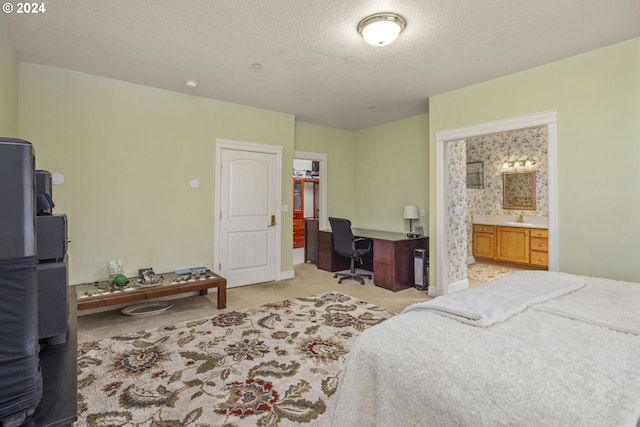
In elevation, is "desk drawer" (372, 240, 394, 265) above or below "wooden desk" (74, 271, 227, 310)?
above

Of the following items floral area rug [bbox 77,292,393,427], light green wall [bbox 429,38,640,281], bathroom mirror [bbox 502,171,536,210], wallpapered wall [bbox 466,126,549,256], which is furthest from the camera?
bathroom mirror [bbox 502,171,536,210]

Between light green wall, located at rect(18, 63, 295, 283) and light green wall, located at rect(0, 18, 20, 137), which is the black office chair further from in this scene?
light green wall, located at rect(0, 18, 20, 137)

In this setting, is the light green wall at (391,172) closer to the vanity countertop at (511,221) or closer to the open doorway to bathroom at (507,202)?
the open doorway to bathroom at (507,202)

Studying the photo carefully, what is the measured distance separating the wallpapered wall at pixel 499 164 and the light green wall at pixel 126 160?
473 cm

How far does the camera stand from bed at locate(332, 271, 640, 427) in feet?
2.77

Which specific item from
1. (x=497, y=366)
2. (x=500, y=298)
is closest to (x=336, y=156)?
(x=500, y=298)

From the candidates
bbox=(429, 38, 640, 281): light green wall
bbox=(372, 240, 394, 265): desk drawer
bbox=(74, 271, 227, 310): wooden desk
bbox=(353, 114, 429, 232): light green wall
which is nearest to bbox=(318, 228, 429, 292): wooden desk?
bbox=(372, 240, 394, 265): desk drawer

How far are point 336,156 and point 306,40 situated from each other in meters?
3.30

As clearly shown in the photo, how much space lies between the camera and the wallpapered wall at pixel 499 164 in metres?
5.83

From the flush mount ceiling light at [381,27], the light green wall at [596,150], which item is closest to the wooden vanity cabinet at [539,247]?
the light green wall at [596,150]

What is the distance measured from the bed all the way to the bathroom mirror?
502 cm

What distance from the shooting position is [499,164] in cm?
631

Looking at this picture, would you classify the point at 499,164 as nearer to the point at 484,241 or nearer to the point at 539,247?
the point at 484,241

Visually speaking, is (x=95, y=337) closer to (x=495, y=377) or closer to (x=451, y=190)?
(x=495, y=377)
